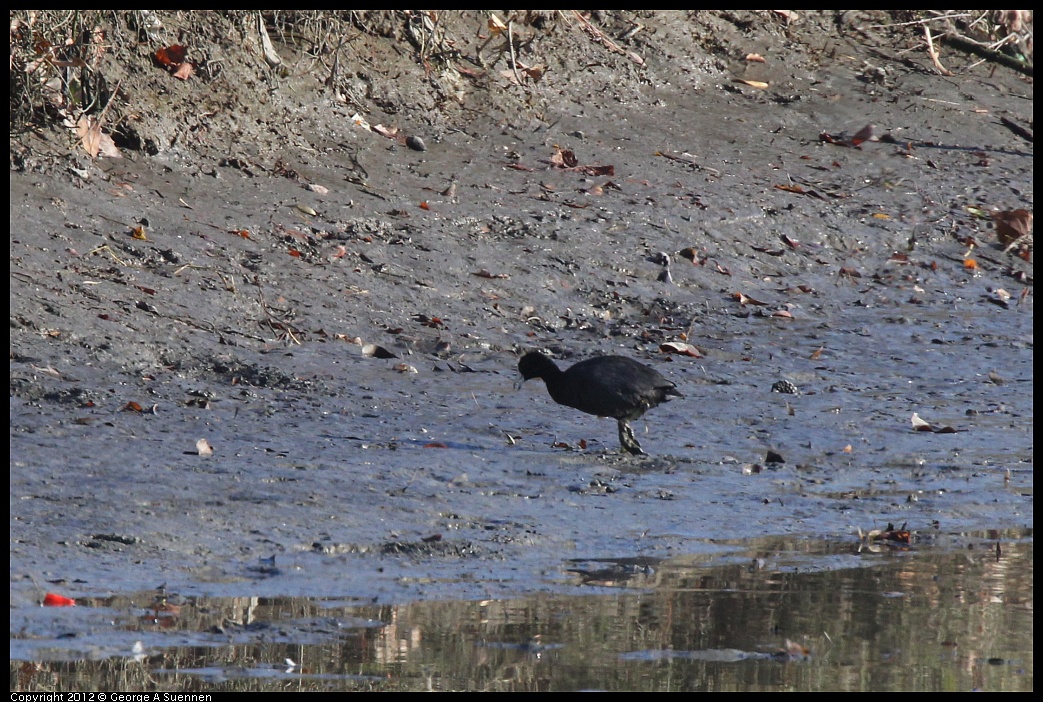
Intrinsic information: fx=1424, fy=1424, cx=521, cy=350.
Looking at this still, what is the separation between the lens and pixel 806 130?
12.1m

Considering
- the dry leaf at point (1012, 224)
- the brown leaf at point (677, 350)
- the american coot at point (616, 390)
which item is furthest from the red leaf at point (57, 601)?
the dry leaf at point (1012, 224)

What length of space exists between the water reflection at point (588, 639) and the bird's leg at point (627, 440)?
1560 mm

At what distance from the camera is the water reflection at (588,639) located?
12.6 ft

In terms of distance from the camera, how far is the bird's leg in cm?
657

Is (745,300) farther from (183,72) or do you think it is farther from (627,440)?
(183,72)

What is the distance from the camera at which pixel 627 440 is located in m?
6.60

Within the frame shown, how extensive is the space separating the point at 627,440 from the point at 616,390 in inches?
10.5

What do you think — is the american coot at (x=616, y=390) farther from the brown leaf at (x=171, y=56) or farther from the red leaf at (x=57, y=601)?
the brown leaf at (x=171, y=56)

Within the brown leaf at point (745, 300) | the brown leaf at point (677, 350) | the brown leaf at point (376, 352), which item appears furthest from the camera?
the brown leaf at point (745, 300)

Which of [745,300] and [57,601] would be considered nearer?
[57,601]

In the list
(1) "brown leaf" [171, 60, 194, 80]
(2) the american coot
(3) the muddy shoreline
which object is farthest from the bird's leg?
(1) "brown leaf" [171, 60, 194, 80]

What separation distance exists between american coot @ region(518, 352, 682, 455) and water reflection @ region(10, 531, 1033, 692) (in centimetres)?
155

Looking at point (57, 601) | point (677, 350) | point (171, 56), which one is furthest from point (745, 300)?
point (57, 601)

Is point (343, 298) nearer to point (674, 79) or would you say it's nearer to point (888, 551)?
point (888, 551)
